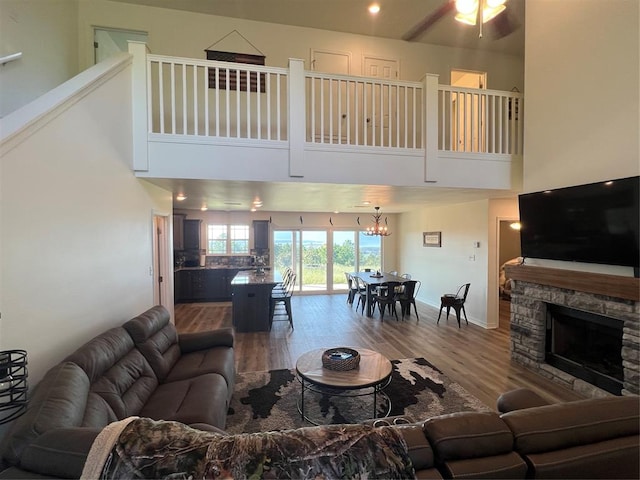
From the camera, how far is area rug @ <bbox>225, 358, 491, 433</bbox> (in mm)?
2846

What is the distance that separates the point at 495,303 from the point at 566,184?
294cm

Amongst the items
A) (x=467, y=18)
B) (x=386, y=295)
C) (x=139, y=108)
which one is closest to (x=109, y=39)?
(x=139, y=108)

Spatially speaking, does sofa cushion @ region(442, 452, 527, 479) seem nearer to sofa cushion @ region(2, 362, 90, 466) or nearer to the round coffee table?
the round coffee table

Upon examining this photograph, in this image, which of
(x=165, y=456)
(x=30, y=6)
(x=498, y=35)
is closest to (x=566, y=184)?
(x=498, y=35)

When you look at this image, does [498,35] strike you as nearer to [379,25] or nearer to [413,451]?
[379,25]

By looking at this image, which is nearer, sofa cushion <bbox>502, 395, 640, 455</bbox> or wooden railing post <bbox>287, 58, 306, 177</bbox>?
sofa cushion <bbox>502, 395, 640, 455</bbox>

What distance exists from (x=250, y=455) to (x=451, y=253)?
259 inches

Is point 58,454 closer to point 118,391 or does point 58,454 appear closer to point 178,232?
point 118,391

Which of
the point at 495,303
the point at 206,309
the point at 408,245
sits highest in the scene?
the point at 408,245

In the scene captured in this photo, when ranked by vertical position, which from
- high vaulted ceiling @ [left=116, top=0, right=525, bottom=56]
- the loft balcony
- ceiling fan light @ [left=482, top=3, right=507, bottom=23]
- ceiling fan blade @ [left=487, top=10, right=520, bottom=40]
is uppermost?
high vaulted ceiling @ [left=116, top=0, right=525, bottom=56]

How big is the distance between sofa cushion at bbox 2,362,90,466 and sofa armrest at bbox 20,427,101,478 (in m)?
0.05

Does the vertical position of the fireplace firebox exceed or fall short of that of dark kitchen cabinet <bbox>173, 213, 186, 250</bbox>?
it falls short

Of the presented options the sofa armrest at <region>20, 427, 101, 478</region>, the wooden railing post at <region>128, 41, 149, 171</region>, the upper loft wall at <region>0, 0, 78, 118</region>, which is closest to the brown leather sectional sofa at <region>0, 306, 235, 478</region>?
the sofa armrest at <region>20, 427, 101, 478</region>

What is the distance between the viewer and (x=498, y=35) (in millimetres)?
3873
